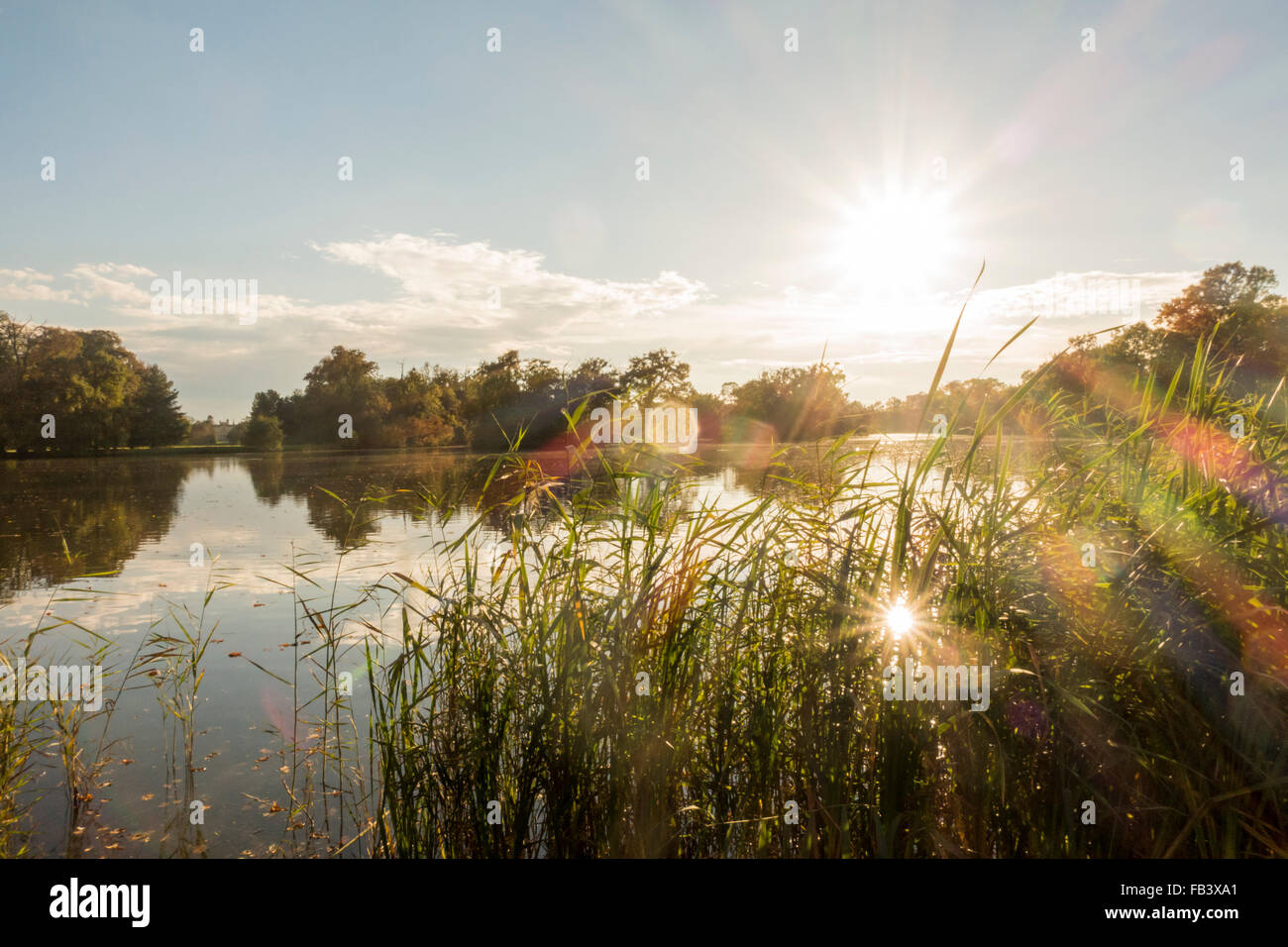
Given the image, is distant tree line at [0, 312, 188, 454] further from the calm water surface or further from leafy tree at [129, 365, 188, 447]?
the calm water surface

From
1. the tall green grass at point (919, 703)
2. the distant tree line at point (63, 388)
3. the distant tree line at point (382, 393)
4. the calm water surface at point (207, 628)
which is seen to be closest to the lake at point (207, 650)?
the calm water surface at point (207, 628)

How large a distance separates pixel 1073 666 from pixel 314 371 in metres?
71.3

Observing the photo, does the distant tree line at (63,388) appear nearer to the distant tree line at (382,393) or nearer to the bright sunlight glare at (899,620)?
the distant tree line at (382,393)

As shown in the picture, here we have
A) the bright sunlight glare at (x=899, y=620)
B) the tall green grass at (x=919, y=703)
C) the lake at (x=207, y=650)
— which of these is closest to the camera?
the tall green grass at (x=919, y=703)

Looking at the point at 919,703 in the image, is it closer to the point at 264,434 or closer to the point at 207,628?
the point at 207,628

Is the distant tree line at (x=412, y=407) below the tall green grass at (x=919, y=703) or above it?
above

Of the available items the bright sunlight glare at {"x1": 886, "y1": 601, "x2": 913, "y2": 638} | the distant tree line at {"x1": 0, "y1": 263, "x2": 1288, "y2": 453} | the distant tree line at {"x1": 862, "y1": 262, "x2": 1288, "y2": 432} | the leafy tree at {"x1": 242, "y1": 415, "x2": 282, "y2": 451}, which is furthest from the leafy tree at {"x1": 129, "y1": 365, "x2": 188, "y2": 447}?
the bright sunlight glare at {"x1": 886, "y1": 601, "x2": 913, "y2": 638}

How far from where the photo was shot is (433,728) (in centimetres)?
300

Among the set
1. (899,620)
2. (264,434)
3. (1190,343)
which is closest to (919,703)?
(899,620)

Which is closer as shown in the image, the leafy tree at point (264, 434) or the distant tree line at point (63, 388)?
the distant tree line at point (63, 388)

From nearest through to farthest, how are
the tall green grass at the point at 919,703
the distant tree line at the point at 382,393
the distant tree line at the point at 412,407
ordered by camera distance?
the tall green grass at the point at 919,703, the distant tree line at the point at 382,393, the distant tree line at the point at 412,407

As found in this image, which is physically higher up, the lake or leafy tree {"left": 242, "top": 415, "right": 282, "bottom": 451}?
leafy tree {"left": 242, "top": 415, "right": 282, "bottom": 451}

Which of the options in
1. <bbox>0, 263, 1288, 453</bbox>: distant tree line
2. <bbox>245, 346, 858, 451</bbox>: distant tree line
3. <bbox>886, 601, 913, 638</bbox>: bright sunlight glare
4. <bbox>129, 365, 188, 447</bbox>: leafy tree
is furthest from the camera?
<bbox>129, 365, 188, 447</bbox>: leafy tree
